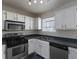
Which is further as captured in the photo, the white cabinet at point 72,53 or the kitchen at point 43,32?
the kitchen at point 43,32

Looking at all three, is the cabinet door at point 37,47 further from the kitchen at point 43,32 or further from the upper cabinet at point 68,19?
the upper cabinet at point 68,19

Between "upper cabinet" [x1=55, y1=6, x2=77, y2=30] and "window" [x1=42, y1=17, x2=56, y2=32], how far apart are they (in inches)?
34.8

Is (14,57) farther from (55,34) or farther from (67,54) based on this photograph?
(55,34)

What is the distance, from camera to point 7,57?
1895 mm

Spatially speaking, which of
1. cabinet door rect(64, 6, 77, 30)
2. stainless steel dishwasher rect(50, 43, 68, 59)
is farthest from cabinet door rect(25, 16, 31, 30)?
cabinet door rect(64, 6, 77, 30)

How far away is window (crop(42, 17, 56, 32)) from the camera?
3207mm

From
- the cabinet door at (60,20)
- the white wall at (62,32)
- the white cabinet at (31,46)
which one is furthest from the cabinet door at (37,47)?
the cabinet door at (60,20)

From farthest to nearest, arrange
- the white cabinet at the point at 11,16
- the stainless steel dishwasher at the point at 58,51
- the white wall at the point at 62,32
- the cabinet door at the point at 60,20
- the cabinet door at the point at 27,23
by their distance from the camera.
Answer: the cabinet door at the point at 27,23 < the white cabinet at the point at 11,16 < the white wall at the point at 62,32 < the cabinet door at the point at 60,20 < the stainless steel dishwasher at the point at 58,51

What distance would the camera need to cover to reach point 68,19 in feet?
6.46

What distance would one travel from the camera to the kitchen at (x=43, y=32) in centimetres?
187

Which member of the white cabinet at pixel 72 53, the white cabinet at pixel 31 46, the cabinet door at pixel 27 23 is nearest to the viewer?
the white cabinet at pixel 72 53

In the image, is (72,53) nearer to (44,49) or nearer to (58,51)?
(58,51)

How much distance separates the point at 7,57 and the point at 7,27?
40.7 inches

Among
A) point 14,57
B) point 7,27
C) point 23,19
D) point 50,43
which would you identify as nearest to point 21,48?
point 14,57
